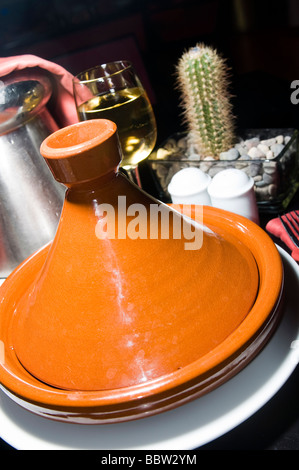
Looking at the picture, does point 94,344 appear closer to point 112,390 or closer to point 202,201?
point 112,390

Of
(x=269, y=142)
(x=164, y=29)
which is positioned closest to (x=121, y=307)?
(x=269, y=142)

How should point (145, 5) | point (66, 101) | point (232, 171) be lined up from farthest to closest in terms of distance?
point (145, 5)
point (66, 101)
point (232, 171)

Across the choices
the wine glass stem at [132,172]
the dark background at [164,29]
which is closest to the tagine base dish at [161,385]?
the wine glass stem at [132,172]

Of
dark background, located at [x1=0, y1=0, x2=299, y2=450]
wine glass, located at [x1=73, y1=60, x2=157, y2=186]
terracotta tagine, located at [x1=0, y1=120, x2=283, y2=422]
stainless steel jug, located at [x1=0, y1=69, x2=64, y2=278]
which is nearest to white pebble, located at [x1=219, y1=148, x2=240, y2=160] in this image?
wine glass, located at [x1=73, y1=60, x2=157, y2=186]

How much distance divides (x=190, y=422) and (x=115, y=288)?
0.12m

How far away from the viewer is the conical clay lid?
339mm

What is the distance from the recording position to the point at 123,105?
76cm

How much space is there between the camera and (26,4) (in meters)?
4.98

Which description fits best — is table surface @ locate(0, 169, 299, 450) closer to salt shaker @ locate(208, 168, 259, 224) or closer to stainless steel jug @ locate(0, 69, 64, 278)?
salt shaker @ locate(208, 168, 259, 224)

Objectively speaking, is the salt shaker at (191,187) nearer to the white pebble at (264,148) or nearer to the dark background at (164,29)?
the white pebble at (264,148)

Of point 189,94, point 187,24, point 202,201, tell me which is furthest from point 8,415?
point 187,24

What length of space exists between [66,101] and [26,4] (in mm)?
4971

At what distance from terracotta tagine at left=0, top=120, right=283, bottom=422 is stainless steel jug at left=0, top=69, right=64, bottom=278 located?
0.30 metres

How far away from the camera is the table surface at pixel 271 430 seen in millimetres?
376
